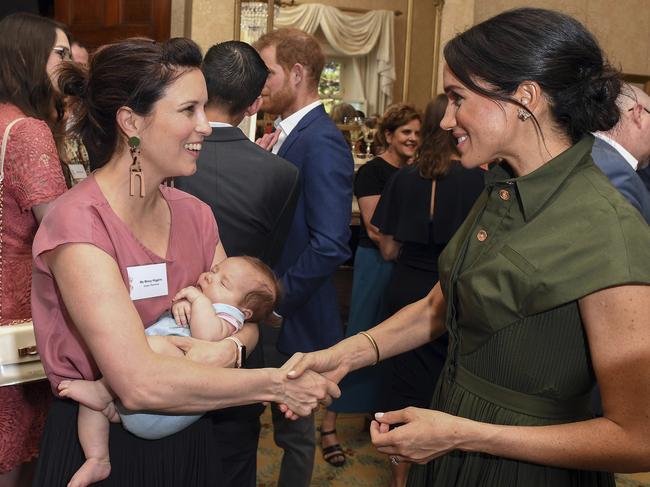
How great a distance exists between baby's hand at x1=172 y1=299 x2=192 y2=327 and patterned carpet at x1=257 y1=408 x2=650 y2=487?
2175mm

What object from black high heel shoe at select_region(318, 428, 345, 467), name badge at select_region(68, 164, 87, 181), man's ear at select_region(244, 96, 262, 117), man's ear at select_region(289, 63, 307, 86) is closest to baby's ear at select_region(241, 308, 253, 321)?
man's ear at select_region(244, 96, 262, 117)

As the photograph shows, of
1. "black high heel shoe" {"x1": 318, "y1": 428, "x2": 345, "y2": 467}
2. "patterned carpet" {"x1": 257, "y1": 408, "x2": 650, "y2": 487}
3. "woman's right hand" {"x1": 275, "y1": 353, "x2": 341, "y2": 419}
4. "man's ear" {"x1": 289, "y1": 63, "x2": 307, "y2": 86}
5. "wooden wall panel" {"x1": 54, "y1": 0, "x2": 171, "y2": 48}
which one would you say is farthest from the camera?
"wooden wall panel" {"x1": 54, "y1": 0, "x2": 171, "y2": 48}

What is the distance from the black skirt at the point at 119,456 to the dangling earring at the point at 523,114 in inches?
43.6

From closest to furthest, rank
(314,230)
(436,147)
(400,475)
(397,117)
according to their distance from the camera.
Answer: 1. (314,230)
2. (436,147)
3. (400,475)
4. (397,117)

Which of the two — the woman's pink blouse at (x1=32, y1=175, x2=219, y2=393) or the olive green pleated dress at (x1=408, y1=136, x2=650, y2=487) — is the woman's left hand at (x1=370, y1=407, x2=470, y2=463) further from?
the woman's pink blouse at (x1=32, y1=175, x2=219, y2=393)

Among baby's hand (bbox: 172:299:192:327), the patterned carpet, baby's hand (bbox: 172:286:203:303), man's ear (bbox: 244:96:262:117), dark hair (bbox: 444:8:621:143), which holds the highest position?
dark hair (bbox: 444:8:621:143)

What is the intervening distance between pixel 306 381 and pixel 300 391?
0.03 metres

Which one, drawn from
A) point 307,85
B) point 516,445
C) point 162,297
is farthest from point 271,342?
point 516,445

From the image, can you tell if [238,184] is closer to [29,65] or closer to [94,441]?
[29,65]

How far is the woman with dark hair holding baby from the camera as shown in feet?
5.08

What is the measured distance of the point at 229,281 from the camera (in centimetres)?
195

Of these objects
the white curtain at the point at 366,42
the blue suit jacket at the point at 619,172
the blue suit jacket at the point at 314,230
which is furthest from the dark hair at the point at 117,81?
the white curtain at the point at 366,42

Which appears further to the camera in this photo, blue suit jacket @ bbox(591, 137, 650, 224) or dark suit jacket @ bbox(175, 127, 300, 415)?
blue suit jacket @ bbox(591, 137, 650, 224)

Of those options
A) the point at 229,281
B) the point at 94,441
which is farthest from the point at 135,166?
the point at 94,441
